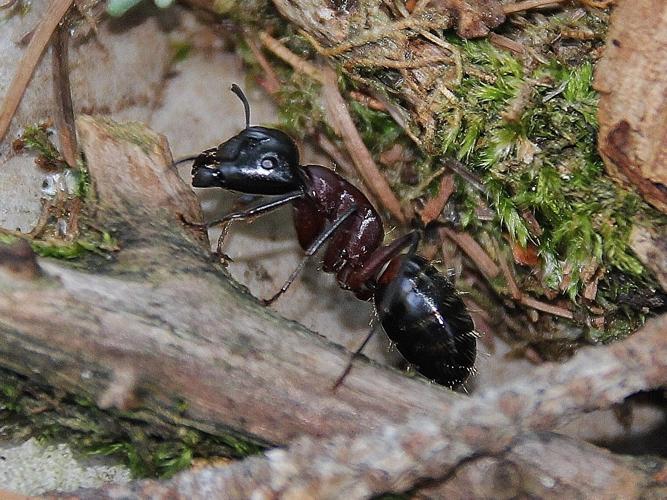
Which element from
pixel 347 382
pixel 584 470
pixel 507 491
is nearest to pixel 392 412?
pixel 347 382

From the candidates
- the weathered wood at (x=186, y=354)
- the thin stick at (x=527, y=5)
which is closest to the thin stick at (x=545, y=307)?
the weathered wood at (x=186, y=354)

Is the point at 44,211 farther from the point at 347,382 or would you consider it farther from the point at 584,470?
the point at 584,470

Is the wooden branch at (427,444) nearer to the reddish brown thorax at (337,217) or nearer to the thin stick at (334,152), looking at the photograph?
the reddish brown thorax at (337,217)

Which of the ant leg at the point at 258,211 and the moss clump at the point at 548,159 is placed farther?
the ant leg at the point at 258,211

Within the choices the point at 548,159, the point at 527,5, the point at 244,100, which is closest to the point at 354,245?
the point at 244,100

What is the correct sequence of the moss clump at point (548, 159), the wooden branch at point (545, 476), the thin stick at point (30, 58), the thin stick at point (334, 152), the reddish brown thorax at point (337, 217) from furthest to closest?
the thin stick at point (334, 152) < the reddish brown thorax at point (337, 217) < the thin stick at point (30, 58) < the moss clump at point (548, 159) < the wooden branch at point (545, 476)

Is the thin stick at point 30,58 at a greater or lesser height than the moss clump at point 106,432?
greater

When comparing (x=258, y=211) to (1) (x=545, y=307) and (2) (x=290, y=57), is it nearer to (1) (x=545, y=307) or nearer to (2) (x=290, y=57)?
(2) (x=290, y=57)
